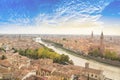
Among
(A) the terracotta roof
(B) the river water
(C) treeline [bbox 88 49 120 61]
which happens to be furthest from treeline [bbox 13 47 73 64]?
(C) treeline [bbox 88 49 120 61]

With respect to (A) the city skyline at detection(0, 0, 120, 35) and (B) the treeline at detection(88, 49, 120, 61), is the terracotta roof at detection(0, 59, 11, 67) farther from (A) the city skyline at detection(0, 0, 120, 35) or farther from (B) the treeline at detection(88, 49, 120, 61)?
(B) the treeline at detection(88, 49, 120, 61)

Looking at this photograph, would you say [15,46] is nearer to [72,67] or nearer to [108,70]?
[72,67]

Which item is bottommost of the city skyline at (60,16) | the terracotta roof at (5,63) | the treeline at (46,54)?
the terracotta roof at (5,63)

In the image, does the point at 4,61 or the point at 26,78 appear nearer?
the point at 26,78

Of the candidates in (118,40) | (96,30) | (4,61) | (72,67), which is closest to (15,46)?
(4,61)

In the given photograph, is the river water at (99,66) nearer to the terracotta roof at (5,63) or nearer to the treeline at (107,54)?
the treeline at (107,54)

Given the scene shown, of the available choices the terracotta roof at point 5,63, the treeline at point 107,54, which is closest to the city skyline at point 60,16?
the treeline at point 107,54
